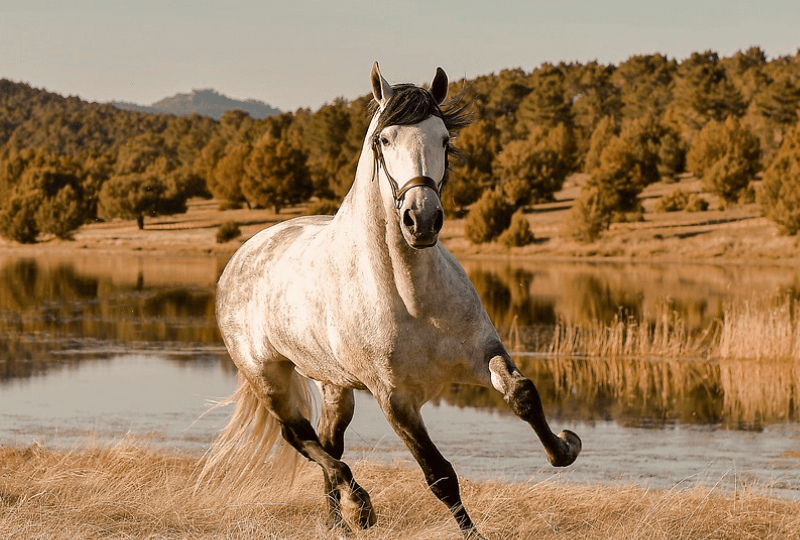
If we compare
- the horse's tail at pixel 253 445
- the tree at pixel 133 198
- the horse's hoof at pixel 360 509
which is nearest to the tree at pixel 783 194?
the tree at pixel 133 198

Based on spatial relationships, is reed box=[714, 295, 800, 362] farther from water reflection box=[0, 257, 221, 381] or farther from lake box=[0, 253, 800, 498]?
water reflection box=[0, 257, 221, 381]

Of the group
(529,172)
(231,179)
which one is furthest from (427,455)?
(231,179)

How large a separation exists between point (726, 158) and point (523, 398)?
190ft

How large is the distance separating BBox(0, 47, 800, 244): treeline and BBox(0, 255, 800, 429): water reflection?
10441mm

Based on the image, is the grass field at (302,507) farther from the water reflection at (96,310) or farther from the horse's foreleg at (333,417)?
the water reflection at (96,310)

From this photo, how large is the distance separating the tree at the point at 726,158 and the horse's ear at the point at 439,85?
56.9m

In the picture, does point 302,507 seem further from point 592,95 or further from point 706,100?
point 592,95

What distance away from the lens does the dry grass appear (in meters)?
5.85

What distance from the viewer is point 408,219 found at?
14.8ft

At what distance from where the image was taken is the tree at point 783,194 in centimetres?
4741

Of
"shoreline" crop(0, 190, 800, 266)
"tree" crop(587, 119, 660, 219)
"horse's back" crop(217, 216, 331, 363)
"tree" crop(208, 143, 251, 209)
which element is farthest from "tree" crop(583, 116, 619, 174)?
"horse's back" crop(217, 216, 331, 363)

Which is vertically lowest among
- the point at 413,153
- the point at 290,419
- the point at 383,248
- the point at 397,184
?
the point at 290,419

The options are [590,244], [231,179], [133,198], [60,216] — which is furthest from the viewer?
[231,179]

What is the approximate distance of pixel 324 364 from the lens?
5.77 meters
